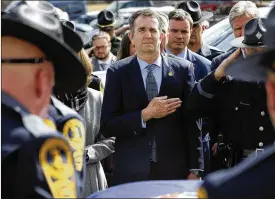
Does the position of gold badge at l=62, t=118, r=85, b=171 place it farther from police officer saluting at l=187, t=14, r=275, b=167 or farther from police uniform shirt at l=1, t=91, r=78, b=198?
police officer saluting at l=187, t=14, r=275, b=167

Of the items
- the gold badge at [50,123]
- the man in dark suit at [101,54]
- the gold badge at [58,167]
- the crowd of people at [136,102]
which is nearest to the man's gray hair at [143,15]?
the crowd of people at [136,102]

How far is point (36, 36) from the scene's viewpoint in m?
2.20

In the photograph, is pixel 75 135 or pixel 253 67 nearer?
pixel 253 67

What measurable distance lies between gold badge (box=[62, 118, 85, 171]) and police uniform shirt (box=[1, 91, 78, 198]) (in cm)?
35

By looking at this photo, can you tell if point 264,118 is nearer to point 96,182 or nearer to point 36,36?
point 96,182

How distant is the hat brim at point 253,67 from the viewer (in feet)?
7.10

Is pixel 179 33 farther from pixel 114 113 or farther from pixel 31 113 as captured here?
pixel 31 113

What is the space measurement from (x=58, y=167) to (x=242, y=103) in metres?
2.59

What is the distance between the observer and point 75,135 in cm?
267

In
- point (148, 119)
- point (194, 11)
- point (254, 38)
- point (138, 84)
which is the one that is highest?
point (194, 11)

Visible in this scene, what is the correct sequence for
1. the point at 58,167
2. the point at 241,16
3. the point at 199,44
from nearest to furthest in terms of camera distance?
the point at 58,167
the point at 241,16
the point at 199,44

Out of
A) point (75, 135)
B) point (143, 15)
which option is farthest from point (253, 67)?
point (143, 15)

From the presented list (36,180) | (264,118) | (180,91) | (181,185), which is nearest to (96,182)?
(180,91)

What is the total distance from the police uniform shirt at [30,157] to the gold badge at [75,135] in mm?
354
